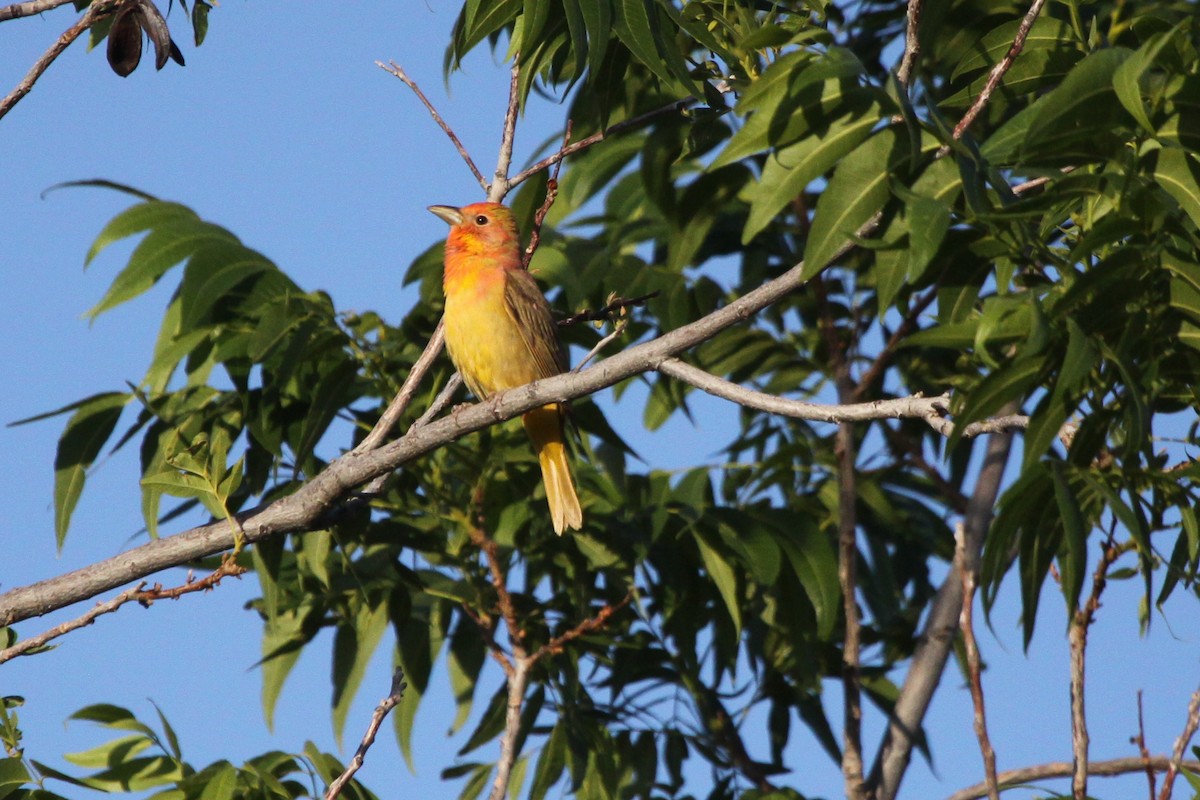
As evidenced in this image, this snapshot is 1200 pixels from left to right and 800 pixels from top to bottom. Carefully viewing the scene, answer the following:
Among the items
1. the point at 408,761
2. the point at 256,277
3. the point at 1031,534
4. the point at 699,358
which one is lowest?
the point at 1031,534

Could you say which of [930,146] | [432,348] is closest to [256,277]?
[432,348]

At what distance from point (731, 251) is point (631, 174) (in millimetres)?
728

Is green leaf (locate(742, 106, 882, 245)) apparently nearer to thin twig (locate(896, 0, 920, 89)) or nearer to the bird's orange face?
thin twig (locate(896, 0, 920, 89))

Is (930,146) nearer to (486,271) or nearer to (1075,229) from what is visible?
(1075,229)

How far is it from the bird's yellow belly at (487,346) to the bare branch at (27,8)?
2.90m

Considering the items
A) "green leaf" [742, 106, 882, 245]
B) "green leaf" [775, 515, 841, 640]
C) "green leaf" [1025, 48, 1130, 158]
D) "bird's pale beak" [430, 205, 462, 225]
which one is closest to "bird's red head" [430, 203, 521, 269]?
"bird's pale beak" [430, 205, 462, 225]

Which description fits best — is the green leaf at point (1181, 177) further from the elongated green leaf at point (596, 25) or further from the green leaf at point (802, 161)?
the elongated green leaf at point (596, 25)

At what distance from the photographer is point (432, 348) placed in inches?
178

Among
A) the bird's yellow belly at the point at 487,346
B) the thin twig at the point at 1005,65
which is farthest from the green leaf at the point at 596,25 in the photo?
the bird's yellow belly at the point at 487,346

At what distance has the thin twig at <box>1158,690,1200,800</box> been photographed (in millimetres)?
3077

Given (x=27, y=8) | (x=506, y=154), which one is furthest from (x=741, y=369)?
(x=27, y=8)

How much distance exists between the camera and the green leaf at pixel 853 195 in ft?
9.14

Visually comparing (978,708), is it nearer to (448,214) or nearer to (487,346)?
(487,346)

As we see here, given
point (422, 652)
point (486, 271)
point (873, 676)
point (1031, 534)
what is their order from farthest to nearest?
point (486, 271)
point (873, 676)
point (422, 652)
point (1031, 534)
